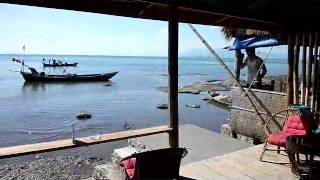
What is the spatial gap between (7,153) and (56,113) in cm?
2227

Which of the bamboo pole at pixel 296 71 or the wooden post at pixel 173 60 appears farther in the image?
the bamboo pole at pixel 296 71

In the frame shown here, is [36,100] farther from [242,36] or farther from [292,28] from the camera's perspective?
[292,28]

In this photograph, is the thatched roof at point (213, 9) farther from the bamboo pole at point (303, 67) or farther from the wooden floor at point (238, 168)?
the wooden floor at point (238, 168)

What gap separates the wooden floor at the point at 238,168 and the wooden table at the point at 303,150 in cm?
17

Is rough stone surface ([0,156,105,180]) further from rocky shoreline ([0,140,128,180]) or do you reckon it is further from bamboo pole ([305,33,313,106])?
bamboo pole ([305,33,313,106])

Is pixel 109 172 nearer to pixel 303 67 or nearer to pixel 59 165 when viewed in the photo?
pixel 303 67

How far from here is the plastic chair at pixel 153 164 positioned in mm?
3455

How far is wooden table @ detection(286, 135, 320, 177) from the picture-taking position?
4.52 m

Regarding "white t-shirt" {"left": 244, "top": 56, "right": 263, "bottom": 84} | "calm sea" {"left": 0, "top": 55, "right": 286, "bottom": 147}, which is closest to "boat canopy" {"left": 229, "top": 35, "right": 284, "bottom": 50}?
"white t-shirt" {"left": 244, "top": 56, "right": 263, "bottom": 84}

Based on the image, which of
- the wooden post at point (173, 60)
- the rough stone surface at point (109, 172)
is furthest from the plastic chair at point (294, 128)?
the rough stone surface at point (109, 172)

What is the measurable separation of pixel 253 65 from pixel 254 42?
2.20ft

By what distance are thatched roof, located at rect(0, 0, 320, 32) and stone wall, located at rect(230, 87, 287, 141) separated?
253 centimetres

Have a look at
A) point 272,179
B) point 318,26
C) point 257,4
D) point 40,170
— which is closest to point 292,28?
point 318,26

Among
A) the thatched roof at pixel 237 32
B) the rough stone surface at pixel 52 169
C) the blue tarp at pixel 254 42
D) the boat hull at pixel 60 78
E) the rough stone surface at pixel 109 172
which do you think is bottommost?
the rough stone surface at pixel 52 169
